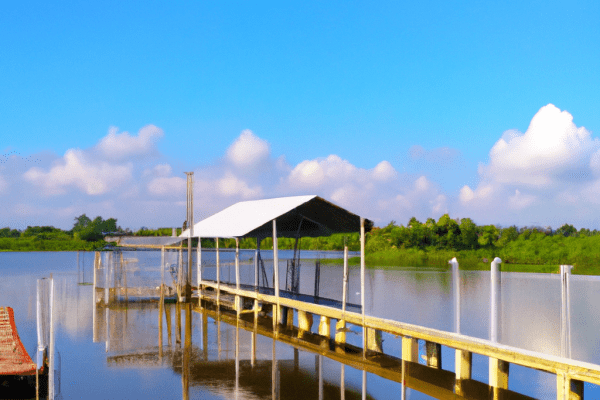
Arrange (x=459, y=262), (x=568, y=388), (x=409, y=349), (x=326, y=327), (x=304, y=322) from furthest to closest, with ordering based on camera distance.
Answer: (x=459, y=262) < (x=304, y=322) < (x=326, y=327) < (x=409, y=349) < (x=568, y=388)

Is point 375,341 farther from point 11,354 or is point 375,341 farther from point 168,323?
point 168,323

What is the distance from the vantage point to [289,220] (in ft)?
63.4

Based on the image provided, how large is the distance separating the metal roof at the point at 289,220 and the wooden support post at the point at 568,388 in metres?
8.09

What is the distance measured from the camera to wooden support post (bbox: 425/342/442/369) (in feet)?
41.6

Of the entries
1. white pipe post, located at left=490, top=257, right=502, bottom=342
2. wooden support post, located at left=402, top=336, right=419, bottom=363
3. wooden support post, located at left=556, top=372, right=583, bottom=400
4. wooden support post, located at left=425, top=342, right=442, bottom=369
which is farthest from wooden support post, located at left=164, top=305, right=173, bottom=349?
wooden support post, located at left=556, top=372, right=583, bottom=400

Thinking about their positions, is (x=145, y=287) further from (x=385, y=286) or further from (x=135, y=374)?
(x=385, y=286)

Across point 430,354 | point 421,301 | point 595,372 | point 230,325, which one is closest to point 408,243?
point 421,301

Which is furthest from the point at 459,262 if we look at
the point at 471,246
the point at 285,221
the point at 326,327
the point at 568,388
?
the point at 568,388

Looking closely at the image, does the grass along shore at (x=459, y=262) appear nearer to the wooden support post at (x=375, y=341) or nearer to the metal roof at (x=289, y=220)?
the metal roof at (x=289, y=220)

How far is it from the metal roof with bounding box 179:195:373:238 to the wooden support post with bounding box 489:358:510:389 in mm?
6596

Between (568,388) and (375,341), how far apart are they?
5753 mm

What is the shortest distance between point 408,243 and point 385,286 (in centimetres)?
3240

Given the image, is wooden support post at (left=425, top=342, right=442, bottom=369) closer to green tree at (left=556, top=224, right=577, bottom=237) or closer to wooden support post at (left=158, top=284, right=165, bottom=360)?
wooden support post at (left=158, top=284, right=165, bottom=360)

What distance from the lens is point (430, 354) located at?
12.9 m
